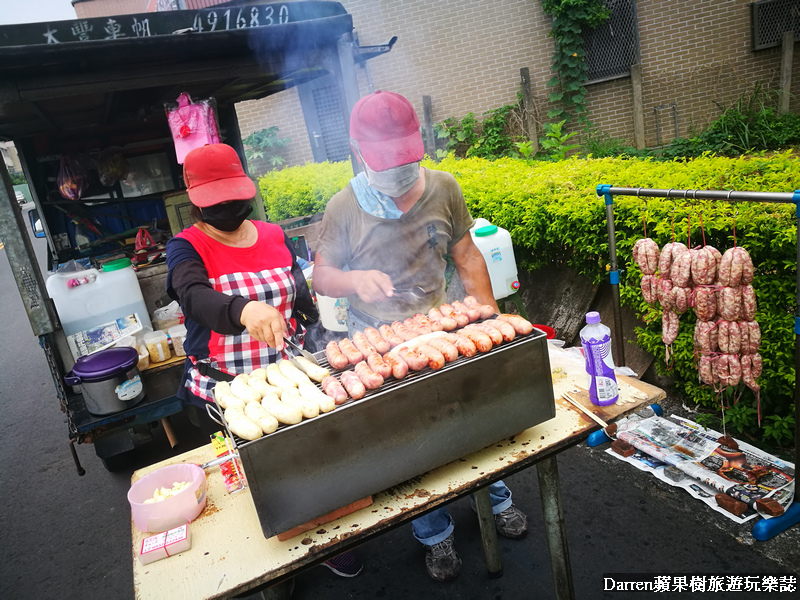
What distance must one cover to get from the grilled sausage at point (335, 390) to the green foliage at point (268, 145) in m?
13.5

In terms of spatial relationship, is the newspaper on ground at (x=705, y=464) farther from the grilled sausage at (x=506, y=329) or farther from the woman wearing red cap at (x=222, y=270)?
the woman wearing red cap at (x=222, y=270)

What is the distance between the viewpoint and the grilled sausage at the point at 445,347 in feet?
7.06

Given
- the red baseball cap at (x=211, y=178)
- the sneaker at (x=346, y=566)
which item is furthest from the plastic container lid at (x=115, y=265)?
the sneaker at (x=346, y=566)

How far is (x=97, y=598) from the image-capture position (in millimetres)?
3604

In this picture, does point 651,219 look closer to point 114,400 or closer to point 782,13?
point 114,400

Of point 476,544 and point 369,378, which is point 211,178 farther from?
point 476,544

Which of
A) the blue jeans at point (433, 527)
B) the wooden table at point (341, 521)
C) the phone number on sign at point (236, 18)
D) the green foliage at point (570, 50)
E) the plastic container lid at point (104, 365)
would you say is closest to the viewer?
the wooden table at point (341, 521)

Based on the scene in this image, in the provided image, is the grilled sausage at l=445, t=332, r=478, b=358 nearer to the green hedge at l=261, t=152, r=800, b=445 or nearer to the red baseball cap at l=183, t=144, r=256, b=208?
the red baseball cap at l=183, t=144, r=256, b=208

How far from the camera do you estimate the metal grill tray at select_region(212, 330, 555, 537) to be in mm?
1853

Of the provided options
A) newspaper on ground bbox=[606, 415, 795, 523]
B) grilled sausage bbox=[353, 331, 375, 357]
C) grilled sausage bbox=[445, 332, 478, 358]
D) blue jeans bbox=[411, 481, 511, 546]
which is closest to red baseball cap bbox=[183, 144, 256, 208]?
grilled sausage bbox=[353, 331, 375, 357]

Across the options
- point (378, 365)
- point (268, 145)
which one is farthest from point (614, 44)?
point (378, 365)

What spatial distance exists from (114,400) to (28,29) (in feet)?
9.23

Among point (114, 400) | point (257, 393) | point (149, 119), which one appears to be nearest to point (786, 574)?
point (257, 393)

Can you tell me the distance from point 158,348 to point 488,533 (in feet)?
12.1
